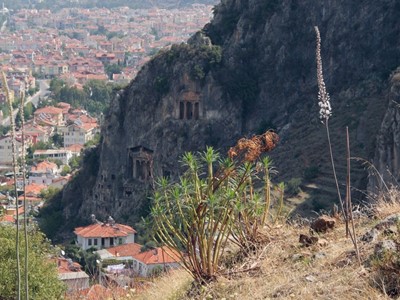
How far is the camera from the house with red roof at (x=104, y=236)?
39.8 m

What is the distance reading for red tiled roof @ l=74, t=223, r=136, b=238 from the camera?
133 ft

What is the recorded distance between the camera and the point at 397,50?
142 feet

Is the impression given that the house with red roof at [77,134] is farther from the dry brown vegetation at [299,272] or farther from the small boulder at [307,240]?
the small boulder at [307,240]

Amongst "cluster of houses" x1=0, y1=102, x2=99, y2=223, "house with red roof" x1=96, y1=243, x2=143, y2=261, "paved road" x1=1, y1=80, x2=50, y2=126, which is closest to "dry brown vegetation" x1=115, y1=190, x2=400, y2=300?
"house with red roof" x1=96, y1=243, x2=143, y2=261

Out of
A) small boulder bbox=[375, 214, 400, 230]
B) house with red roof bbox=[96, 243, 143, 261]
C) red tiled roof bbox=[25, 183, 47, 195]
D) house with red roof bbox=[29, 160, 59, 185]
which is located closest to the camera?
small boulder bbox=[375, 214, 400, 230]

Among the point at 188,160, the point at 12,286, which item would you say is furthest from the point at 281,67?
the point at 188,160

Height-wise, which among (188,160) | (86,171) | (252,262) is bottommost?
(86,171)

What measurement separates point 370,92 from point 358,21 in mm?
4554

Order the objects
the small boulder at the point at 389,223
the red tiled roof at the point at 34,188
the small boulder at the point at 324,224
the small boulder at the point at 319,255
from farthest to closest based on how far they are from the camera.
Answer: the red tiled roof at the point at 34,188, the small boulder at the point at 324,224, the small boulder at the point at 319,255, the small boulder at the point at 389,223

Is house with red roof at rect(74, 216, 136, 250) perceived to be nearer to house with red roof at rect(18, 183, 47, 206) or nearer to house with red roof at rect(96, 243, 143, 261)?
house with red roof at rect(96, 243, 143, 261)

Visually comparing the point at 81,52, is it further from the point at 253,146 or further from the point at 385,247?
the point at 385,247

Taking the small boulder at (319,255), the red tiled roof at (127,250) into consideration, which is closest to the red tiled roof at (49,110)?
the red tiled roof at (127,250)

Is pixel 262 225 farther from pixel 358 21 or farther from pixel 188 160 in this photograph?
pixel 358 21

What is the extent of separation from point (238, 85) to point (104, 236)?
939cm
